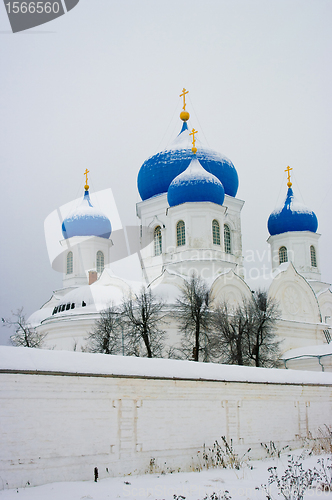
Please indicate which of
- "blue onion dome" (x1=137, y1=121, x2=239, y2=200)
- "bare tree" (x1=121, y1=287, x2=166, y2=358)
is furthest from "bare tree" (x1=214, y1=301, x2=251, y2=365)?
"blue onion dome" (x1=137, y1=121, x2=239, y2=200)

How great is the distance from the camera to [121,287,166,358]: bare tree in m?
17.0

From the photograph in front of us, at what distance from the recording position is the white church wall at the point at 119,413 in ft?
22.8

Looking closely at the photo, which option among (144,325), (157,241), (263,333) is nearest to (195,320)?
(144,325)

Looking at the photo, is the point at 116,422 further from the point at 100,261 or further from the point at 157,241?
the point at 100,261

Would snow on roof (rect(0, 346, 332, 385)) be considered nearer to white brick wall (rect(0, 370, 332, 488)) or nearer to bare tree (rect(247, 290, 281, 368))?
white brick wall (rect(0, 370, 332, 488))

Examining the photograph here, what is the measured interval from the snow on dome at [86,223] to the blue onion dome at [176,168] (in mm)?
2621

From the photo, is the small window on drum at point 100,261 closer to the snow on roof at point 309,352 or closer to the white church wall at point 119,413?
the snow on roof at point 309,352

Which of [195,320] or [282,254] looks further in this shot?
[282,254]

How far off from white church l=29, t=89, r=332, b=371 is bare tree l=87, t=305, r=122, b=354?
0.58 metres

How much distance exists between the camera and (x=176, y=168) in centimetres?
2347

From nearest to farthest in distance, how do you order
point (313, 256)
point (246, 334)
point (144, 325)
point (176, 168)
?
point (144, 325)
point (246, 334)
point (176, 168)
point (313, 256)

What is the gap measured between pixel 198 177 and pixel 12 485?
1595 centimetres

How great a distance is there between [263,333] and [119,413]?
11181 mm

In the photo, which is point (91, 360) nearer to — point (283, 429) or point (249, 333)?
point (283, 429)
